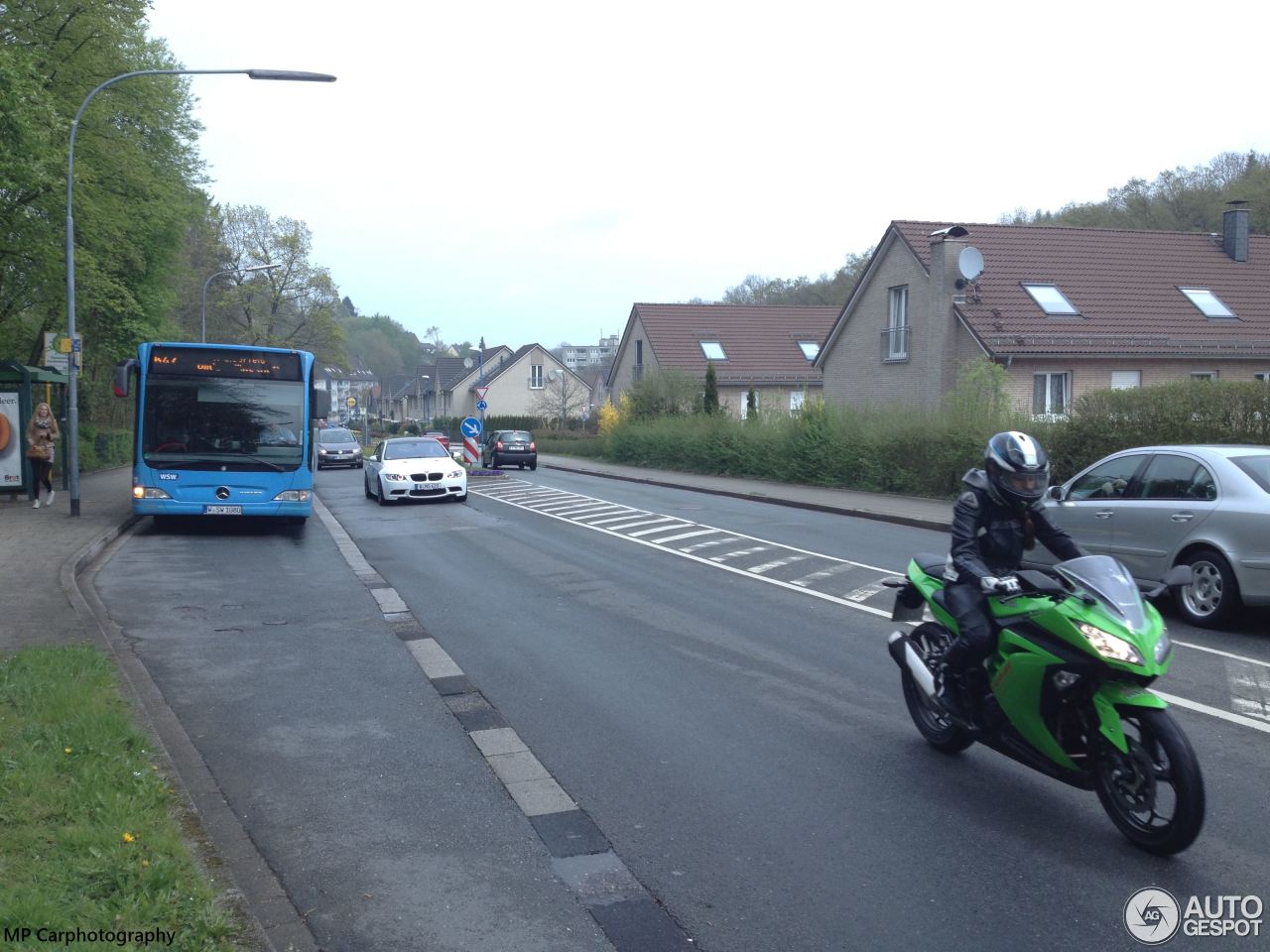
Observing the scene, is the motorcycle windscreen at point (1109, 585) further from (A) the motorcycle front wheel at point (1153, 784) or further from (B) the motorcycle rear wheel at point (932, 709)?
(B) the motorcycle rear wheel at point (932, 709)

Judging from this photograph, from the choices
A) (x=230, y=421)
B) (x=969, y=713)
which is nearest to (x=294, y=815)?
(x=969, y=713)

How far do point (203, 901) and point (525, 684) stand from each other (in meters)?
3.99

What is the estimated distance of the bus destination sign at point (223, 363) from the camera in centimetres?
1725

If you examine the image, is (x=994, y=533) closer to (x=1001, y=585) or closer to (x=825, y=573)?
(x=1001, y=585)

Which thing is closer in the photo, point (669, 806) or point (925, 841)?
point (925, 841)

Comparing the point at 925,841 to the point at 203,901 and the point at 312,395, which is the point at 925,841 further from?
the point at 312,395

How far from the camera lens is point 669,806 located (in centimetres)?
549

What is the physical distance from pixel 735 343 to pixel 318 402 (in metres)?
43.1

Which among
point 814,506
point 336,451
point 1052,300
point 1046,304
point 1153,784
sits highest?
point 1052,300

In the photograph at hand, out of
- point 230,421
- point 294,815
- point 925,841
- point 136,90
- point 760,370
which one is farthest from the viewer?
point 760,370

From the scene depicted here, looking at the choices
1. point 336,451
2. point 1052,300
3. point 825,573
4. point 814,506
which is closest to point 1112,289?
point 1052,300

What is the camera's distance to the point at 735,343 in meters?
59.3

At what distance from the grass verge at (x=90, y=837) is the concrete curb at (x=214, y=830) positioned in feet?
0.31

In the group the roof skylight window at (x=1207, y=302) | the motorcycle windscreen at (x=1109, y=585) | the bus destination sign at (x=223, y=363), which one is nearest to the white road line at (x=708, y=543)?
the bus destination sign at (x=223, y=363)
